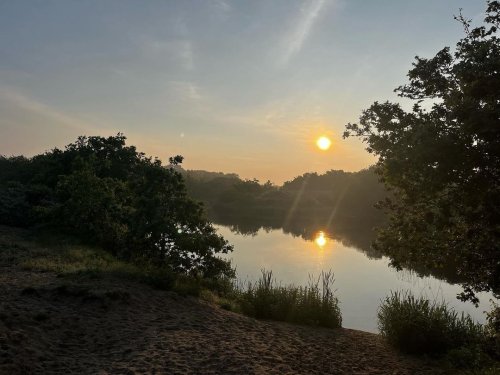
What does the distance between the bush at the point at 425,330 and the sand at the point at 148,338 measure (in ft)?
1.77

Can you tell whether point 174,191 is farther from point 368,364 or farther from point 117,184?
point 368,364

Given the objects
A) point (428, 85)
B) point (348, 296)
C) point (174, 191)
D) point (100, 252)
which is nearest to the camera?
point (428, 85)

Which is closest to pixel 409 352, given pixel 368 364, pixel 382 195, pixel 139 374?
pixel 368 364

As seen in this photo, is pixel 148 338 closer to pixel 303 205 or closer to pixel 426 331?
pixel 426 331

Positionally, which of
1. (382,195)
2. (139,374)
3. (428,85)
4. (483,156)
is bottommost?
(139,374)

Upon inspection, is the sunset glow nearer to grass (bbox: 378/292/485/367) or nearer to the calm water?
the calm water

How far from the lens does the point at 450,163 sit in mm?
7387

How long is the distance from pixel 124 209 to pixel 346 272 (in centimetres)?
1646

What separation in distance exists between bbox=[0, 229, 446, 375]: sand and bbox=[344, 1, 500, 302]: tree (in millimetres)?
3151

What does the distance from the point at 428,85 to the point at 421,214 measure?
272cm

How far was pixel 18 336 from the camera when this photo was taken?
8.02m

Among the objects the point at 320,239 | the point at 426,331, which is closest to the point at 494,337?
the point at 426,331

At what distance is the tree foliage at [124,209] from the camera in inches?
644

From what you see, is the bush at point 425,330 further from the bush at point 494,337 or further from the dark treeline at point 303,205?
the dark treeline at point 303,205
